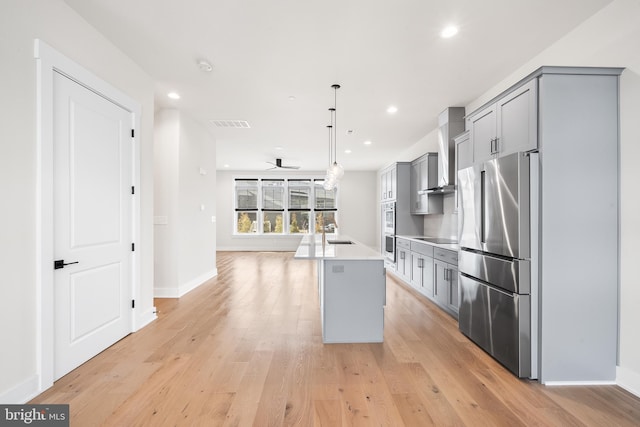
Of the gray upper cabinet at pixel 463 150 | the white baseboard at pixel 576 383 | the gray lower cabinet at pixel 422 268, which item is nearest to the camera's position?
the white baseboard at pixel 576 383

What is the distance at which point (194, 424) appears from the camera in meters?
1.78

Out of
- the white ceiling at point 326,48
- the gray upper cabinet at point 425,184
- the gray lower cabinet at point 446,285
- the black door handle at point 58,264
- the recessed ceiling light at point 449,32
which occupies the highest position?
the white ceiling at point 326,48

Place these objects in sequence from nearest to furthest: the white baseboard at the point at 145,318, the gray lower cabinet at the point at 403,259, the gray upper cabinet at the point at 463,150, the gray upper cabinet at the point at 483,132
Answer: the gray upper cabinet at the point at 483,132, the white baseboard at the point at 145,318, the gray upper cabinet at the point at 463,150, the gray lower cabinet at the point at 403,259

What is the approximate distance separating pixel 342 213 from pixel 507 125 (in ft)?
26.2

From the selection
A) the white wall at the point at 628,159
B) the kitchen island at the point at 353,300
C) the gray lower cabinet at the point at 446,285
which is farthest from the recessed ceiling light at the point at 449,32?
the gray lower cabinet at the point at 446,285

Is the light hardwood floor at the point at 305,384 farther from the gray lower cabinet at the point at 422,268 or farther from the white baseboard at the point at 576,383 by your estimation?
the gray lower cabinet at the point at 422,268

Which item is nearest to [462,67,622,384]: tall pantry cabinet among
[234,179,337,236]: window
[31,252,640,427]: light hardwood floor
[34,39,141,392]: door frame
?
[31,252,640,427]: light hardwood floor

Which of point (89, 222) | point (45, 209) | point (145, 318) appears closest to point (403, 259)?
point (145, 318)

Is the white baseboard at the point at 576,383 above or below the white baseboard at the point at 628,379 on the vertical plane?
below

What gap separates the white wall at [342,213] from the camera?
1052 centimetres

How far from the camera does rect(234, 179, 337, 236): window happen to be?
10.7m

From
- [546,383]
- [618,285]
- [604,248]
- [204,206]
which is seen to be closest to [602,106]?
[604,248]

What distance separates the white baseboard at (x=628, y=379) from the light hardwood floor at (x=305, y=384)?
0.19ft

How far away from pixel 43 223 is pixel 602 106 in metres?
4.24
